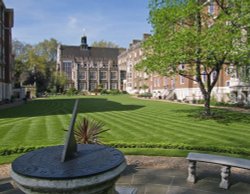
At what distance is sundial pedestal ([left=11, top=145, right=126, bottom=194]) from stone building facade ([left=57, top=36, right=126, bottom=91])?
9280cm

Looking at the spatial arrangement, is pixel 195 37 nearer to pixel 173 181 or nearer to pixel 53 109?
pixel 173 181

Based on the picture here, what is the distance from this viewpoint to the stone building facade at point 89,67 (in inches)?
4035

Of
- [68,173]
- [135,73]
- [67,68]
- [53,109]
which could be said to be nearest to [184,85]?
[53,109]

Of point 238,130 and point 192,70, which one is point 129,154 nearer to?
point 238,130

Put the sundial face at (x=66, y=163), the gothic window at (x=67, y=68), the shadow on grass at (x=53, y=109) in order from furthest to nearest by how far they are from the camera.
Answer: the gothic window at (x=67, y=68) → the shadow on grass at (x=53, y=109) → the sundial face at (x=66, y=163)

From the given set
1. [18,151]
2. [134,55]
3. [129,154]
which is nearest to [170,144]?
[129,154]

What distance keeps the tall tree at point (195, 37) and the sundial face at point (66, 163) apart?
13.6 meters

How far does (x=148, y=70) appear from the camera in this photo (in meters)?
21.3

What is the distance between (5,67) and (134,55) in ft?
140

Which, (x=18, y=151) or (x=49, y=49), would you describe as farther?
(x=49, y=49)

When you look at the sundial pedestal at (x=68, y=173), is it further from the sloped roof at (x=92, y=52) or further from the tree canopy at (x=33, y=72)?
the sloped roof at (x=92, y=52)

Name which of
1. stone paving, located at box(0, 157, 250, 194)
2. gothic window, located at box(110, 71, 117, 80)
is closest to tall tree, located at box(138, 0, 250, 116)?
stone paving, located at box(0, 157, 250, 194)

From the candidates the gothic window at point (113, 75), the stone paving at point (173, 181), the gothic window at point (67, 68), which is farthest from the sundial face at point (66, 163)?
the gothic window at point (67, 68)

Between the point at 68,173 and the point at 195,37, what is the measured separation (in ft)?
51.4
